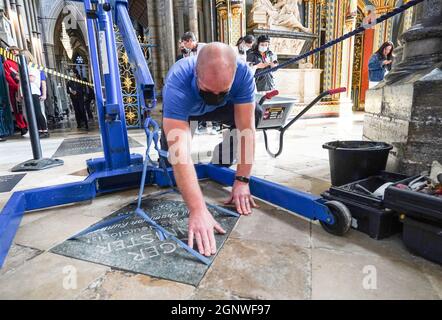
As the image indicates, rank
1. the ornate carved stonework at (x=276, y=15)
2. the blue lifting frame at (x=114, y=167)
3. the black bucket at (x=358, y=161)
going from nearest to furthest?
the blue lifting frame at (x=114, y=167) → the black bucket at (x=358, y=161) → the ornate carved stonework at (x=276, y=15)

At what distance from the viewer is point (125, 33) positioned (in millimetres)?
1961

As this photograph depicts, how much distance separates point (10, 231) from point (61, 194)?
479 mm

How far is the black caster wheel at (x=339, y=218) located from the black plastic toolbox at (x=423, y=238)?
23cm

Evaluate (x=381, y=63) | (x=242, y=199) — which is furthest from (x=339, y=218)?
(x=381, y=63)

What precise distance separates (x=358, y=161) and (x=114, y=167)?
70.6 inches

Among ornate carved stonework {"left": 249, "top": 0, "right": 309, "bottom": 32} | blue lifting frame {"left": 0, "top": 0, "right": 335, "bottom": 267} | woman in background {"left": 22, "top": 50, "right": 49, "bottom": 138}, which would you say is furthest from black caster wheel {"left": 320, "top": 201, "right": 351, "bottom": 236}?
ornate carved stonework {"left": 249, "top": 0, "right": 309, "bottom": 32}

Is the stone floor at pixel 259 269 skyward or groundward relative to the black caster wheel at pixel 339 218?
groundward

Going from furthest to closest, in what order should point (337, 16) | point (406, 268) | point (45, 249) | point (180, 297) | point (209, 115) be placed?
point (337, 16)
point (209, 115)
point (45, 249)
point (406, 268)
point (180, 297)

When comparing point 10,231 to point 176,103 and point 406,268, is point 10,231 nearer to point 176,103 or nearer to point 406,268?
point 176,103

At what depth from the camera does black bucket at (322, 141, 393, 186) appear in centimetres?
166

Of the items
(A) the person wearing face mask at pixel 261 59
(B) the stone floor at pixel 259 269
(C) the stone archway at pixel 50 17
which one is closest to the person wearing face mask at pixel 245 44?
(A) the person wearing face mask at pixel 261 59

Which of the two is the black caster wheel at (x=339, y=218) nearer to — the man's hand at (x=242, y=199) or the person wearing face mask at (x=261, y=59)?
the man's hand at (x=242, y=199)

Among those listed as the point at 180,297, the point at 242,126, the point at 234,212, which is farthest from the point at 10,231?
the point at 242,126

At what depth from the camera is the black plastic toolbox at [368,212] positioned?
1300 millimetres
